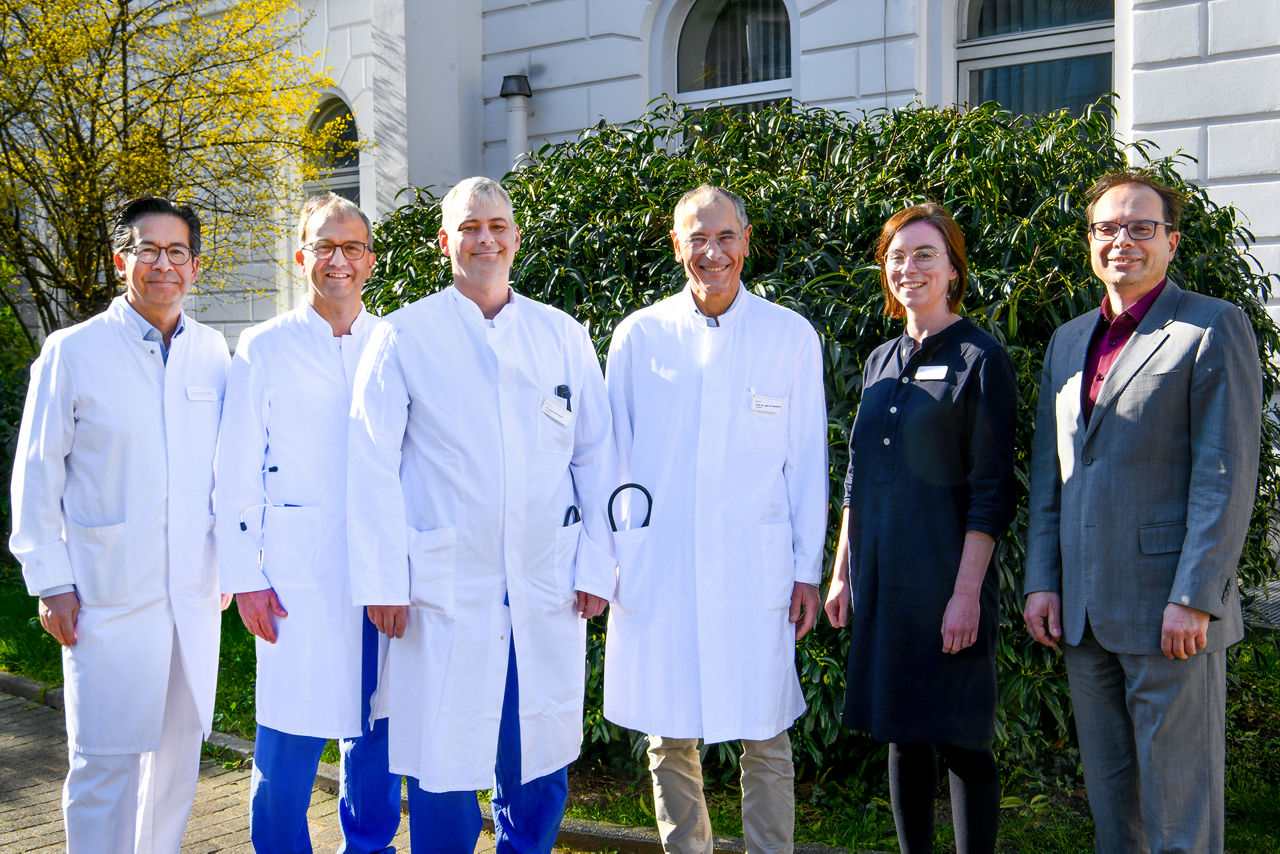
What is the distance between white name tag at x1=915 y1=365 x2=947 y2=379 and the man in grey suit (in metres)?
0.35

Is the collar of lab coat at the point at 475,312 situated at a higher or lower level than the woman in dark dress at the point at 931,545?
higher

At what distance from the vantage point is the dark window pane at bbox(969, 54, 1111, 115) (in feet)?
29.1

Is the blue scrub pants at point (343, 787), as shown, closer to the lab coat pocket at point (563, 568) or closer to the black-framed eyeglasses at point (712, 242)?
the lab coat pocket at point (563, 568)

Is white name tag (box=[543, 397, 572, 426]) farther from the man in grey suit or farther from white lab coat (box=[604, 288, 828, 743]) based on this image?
the man in grey suit

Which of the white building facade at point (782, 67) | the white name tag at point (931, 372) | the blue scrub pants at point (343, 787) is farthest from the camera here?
the white building facade at point (782, 67)

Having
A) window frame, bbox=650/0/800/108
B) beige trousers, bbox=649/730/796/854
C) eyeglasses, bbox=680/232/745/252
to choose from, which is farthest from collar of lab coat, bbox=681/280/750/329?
window frame, bbox=650/0/800/108

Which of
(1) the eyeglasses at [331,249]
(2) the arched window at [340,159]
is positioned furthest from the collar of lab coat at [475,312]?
(2) the arched window at [340,159]

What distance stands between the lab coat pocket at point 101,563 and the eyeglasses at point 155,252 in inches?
32.0

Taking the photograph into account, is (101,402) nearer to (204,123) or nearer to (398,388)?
(398,388)

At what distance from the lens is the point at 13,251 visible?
8.73m

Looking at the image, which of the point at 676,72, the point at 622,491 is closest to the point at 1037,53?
the point at 676,72

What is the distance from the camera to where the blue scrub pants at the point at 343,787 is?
332cm

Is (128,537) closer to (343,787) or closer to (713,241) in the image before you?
(343,787)

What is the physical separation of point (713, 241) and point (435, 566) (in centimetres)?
128
